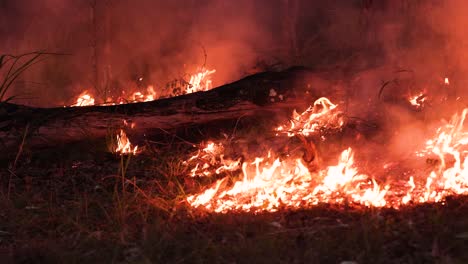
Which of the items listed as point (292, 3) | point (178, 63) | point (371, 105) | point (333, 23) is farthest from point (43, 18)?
point (371, 105)

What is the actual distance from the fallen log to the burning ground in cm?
8

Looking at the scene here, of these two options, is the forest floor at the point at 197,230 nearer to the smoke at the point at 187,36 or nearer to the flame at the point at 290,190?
the flame at the point at 290,190

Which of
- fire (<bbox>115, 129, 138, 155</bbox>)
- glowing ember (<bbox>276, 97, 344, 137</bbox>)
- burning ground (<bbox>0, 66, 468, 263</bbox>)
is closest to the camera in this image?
burning ground (<bbox>0, 66, 468, 263</bbox>)

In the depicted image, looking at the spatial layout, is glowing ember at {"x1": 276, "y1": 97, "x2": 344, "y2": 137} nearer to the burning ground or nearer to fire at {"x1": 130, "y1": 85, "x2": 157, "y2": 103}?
the burning ground

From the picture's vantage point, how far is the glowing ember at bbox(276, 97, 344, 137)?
21.3ft

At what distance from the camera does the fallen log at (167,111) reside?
6.02 meters

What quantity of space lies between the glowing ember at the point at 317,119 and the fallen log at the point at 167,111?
0.12 metres

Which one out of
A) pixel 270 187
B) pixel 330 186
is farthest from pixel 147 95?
pixel 330 186

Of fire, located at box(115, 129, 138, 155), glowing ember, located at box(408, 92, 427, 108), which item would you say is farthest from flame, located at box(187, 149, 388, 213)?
glowing ember, located at box(408, 92, 427, 108)

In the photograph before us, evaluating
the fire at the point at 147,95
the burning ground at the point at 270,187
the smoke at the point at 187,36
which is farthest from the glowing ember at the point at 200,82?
the burning ground at the point at 270,187

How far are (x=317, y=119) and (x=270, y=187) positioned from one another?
6.29 ft

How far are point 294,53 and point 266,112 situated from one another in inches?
105

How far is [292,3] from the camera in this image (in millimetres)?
10039

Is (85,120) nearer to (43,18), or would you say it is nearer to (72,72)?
(72,72)
